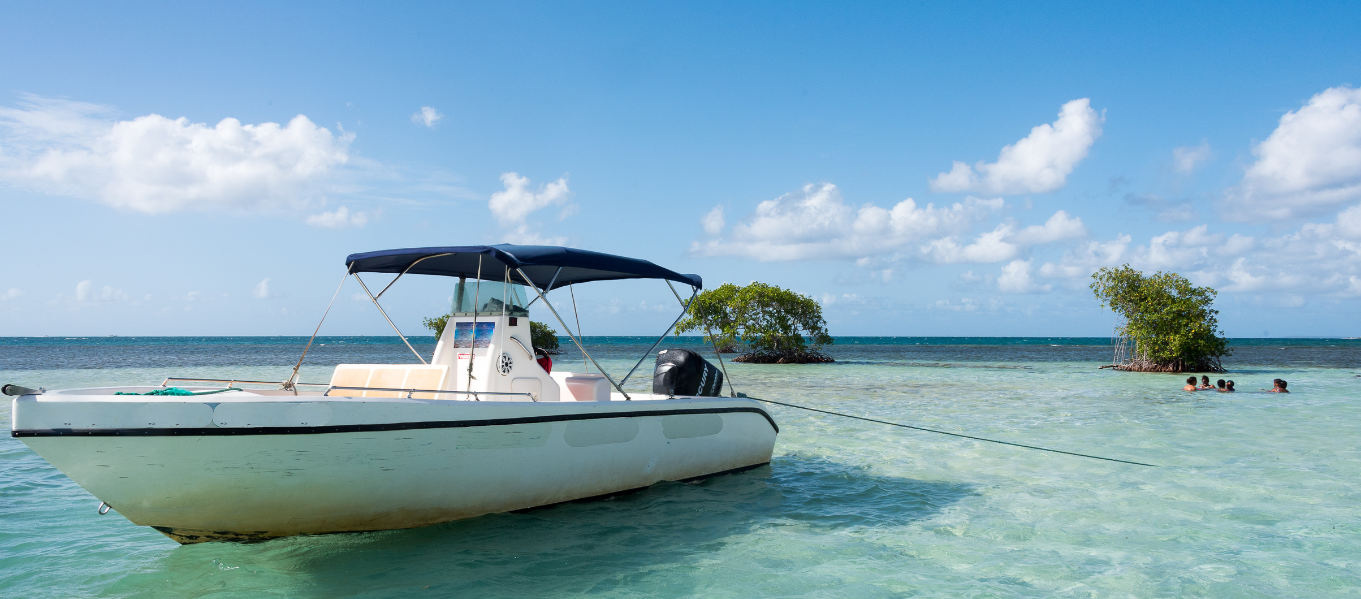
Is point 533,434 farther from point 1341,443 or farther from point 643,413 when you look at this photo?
point 1341,443

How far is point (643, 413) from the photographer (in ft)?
22.1

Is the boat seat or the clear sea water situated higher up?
the boat seat

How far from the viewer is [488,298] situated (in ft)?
22.4

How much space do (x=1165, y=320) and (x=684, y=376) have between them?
82.1 ft

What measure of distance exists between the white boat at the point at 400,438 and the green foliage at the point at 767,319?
2926 cm

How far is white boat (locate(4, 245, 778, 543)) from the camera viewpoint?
174 inches

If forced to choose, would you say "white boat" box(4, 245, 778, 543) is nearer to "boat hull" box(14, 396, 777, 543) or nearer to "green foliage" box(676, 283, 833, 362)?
"boat hull" box(14, 396, 777, 543)

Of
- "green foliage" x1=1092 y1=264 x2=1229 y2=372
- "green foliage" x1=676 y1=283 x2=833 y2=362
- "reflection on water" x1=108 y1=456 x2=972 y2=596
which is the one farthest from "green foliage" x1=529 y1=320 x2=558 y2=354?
"reflection on water" x1=108 y1=456 x2=972 y2=596

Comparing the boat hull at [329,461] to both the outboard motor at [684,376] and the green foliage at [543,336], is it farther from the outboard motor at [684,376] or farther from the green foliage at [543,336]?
the green foliage at [543,336]

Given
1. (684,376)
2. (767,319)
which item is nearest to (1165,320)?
(767,319)

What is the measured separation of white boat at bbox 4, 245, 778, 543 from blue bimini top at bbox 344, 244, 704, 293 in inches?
0.8

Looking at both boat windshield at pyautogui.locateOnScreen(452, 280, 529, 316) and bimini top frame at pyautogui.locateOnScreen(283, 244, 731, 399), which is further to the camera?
boat windshield at pyautogui.locateOnScreen(452, 280, 529, 316)

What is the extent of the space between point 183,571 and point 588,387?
3445mm

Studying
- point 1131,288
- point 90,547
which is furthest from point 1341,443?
point 1131,288
